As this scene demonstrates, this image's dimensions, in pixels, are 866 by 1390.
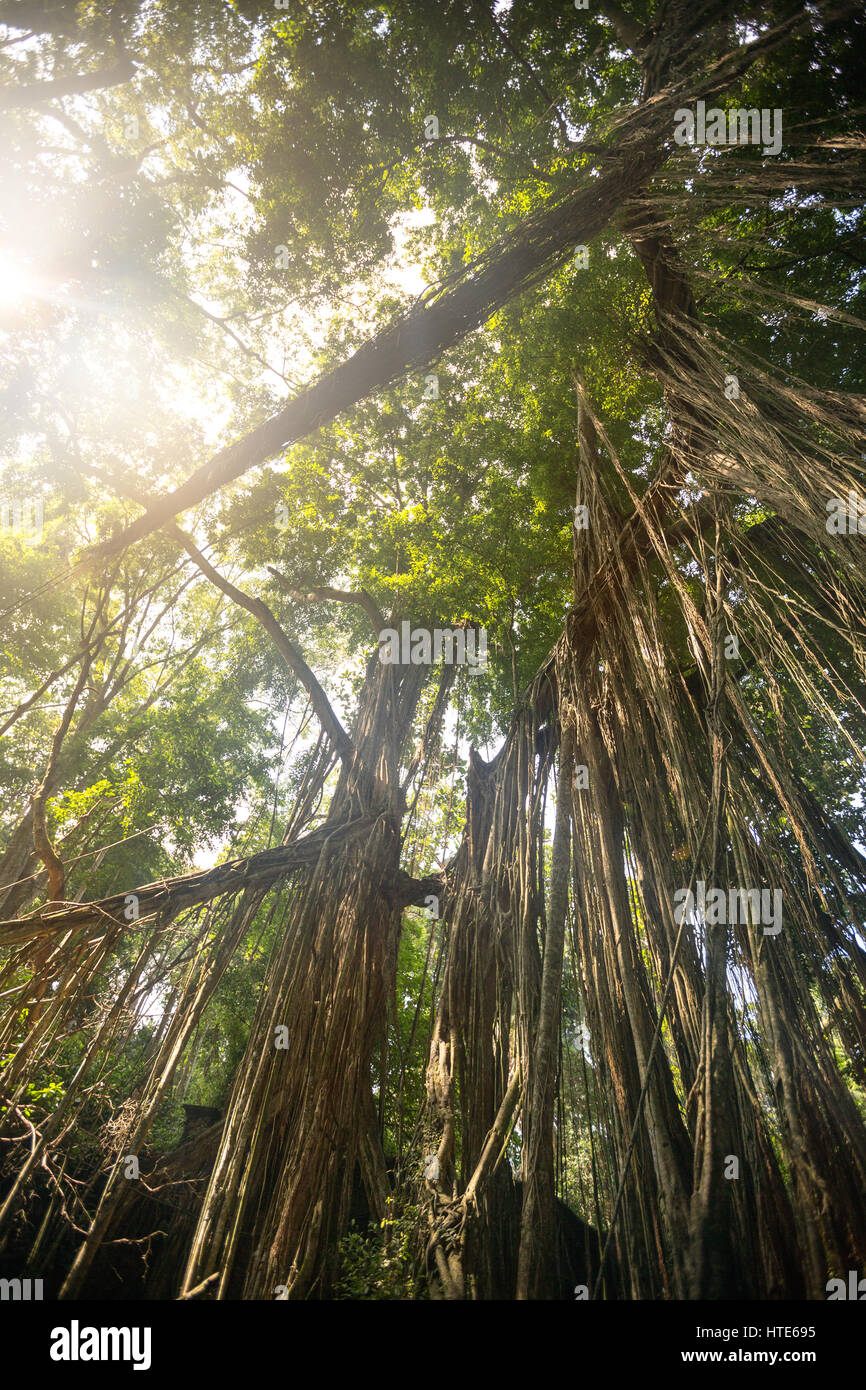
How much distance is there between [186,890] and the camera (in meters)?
2.73

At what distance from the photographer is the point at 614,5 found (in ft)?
10.5

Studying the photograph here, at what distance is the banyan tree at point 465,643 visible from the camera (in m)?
1.89

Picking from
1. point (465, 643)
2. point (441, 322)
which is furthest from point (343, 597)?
point (441, 322)

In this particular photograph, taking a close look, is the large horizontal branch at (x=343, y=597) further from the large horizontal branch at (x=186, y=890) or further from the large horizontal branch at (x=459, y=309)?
the large horizontal branch at (x=459, y=309)

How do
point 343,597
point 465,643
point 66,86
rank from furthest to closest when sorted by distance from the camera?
point 343,597
point 465,643
point 66,86

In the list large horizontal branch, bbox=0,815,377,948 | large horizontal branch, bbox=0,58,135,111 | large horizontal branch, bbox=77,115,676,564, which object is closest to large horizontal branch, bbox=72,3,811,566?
large horizontal branch, bbox=77,115,676,564

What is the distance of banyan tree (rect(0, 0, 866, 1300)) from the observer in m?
1.89

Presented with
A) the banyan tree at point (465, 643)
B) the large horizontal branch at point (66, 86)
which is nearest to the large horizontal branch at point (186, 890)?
the banyan tree at point (465, 643)

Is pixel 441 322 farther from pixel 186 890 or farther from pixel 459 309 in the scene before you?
pixel 186 890

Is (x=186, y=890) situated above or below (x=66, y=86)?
below

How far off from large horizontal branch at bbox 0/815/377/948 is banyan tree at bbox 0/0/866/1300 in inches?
0.9

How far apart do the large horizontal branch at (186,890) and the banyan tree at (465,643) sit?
23 millimetres

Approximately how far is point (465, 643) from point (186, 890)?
3.05m
